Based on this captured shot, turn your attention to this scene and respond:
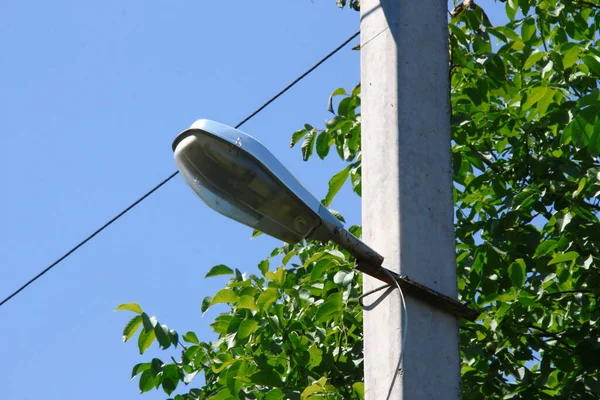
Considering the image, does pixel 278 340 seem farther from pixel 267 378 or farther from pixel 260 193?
pixel 260 193

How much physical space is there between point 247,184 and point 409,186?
433 mm

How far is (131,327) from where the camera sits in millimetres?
4426

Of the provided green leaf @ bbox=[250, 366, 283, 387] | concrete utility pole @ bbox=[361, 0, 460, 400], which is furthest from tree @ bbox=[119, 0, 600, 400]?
concrete utility pole @ bbox=[361, 0, 460, 400]

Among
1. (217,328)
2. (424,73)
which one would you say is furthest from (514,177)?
(424,73)

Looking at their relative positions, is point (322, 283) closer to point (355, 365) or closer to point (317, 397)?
point (355, 365)

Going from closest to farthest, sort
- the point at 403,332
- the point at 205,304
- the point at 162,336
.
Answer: the point at 403,332, the point at 162,336, the point at 205,304

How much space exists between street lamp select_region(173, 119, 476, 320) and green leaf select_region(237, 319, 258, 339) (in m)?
1.62

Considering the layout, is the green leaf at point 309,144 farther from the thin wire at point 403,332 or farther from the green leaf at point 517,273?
the thin wire at point 403,332

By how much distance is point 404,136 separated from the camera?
284 centimetres

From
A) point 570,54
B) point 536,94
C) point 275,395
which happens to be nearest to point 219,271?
point 275,395

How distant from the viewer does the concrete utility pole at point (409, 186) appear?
2.56 m

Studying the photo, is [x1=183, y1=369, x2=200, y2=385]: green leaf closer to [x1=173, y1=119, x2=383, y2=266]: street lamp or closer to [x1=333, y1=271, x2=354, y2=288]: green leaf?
[x1=333, y1=271, x2=354, y2=288]: green leaf

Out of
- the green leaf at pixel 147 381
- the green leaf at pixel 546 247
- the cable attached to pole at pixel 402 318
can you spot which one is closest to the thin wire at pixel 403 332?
the cable attached to pole at pixel 402 318

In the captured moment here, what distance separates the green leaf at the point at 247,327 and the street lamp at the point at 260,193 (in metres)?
1.62
